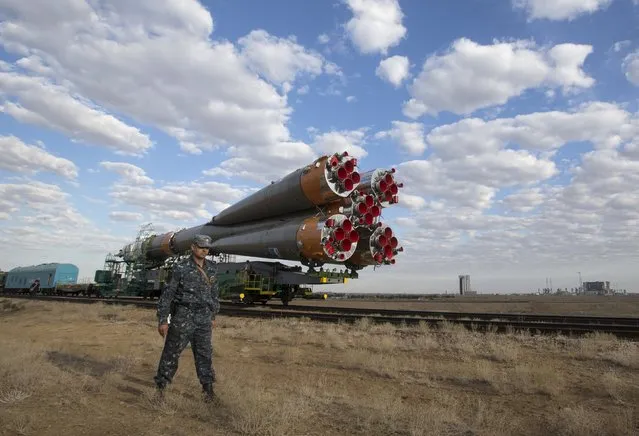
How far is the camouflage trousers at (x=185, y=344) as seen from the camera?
214 inches

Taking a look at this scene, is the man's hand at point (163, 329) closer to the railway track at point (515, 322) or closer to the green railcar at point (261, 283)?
the railway track at point (515, 322)

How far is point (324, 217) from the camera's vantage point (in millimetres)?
18453

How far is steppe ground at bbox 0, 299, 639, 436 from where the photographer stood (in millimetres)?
4520

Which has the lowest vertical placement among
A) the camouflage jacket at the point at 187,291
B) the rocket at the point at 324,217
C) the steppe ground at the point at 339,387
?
the steppe ground at the point at 339,387

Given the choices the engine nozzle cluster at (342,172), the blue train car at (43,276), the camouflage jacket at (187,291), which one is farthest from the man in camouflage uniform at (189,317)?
the blue train car at (43,276)

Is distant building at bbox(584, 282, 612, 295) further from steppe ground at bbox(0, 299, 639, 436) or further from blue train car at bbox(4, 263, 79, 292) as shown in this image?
steppe ground at bbox(0, 299, 639, 436)

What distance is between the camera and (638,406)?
532 cm

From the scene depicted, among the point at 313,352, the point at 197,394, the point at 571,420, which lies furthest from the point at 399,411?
the point at 313,352

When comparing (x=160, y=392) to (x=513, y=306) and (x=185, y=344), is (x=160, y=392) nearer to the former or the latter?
(x=185, y=344)

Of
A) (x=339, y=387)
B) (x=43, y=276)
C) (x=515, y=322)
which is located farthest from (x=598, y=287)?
(x=339, y=387)

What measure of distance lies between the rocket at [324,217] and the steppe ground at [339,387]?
7402 mm

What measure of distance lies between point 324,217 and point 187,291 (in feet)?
43.0

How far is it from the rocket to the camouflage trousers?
12160 mm

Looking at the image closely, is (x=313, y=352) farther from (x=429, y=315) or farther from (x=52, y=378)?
(x=429, y=315)
